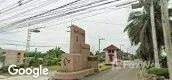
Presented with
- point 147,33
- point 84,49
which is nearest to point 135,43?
point 147,33

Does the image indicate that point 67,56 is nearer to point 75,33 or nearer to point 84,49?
point 75,33

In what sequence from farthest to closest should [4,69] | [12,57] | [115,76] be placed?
[12,57]
[4,69]
[115,76]

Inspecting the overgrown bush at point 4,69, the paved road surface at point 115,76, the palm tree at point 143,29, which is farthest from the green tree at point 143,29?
the overgrown bush at point 4,69

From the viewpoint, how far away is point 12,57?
42344 millimetres

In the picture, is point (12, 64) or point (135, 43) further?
point (12, 64)

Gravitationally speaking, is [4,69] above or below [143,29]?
below

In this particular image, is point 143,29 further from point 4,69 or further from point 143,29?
point 4,69

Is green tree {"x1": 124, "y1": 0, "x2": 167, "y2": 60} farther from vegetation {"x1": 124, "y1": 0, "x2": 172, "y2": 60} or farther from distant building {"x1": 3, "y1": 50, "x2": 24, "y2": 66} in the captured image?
distant building {"x1": 3, "y1": 50, "x2": 24, "y2": 66}

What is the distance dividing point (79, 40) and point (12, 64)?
16.7 meters

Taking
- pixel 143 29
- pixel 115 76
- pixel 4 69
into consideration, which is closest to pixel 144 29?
pixel 143 29

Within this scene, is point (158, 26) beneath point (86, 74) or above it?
above

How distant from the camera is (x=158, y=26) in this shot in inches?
1262

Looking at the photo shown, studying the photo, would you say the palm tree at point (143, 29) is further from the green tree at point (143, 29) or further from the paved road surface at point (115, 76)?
the paved road surface at point (115, 76)

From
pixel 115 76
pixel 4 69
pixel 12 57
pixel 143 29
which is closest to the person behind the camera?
pixel 115 76
